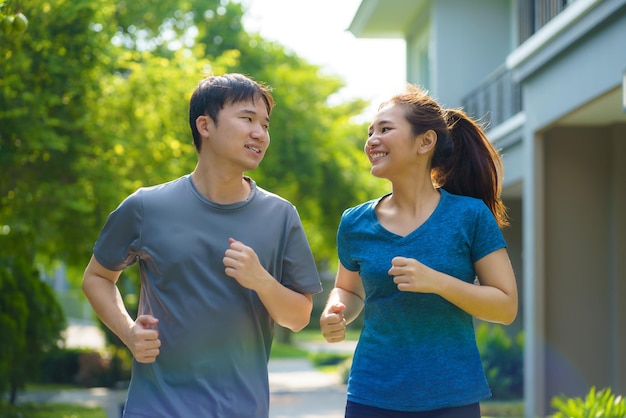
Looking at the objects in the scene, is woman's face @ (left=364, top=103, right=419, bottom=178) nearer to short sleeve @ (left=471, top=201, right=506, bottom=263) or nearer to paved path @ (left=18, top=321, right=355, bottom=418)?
short sleeve @ (left=471, top=201, right=506, bottom=263)

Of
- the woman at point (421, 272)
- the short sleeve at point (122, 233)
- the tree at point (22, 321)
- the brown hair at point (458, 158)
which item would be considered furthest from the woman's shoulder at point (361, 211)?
the tree at point (22, 321)

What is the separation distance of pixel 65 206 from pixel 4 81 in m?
2.64

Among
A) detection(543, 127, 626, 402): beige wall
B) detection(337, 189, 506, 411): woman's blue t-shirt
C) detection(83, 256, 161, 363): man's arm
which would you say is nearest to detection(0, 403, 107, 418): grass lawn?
detection(543, 127, 626, 402): beige wall

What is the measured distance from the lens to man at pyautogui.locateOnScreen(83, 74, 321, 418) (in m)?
3.68

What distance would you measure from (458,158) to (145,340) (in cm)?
143

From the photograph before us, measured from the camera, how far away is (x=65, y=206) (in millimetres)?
15188

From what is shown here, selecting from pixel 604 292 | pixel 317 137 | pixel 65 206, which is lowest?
pixel 604 292

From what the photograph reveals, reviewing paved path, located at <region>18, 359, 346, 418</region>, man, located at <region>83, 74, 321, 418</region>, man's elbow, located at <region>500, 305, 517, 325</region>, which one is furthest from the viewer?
paved path, located at <region>18, 359, 346, 418</region>

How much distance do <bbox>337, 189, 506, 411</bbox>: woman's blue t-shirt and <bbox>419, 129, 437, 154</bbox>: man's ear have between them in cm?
25

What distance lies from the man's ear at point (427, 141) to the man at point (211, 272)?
1.84 ft

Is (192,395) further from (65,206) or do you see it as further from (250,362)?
(65,206)

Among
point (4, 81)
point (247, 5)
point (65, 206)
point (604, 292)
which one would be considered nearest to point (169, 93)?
point (65, 206)

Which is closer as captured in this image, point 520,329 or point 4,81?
point 4,81

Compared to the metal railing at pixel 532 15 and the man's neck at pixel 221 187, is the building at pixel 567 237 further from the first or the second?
the man's neck at pixel 221 187
